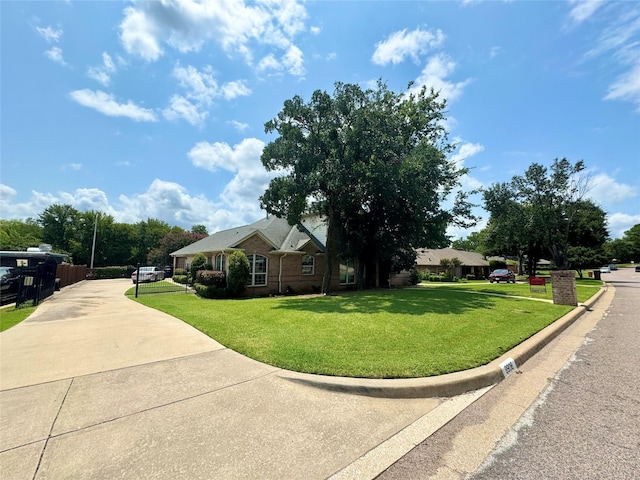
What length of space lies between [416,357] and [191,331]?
5555 millimetres

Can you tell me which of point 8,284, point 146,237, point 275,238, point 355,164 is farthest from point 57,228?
point 355,164

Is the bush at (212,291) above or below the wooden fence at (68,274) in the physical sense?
below

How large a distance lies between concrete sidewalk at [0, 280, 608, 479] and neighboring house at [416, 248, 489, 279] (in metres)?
39.8

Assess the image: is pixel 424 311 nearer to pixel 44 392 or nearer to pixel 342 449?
pixel 342 449

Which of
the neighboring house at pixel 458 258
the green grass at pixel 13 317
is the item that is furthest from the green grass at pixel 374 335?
the neighboring house at pixel 458 258

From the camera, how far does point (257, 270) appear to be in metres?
19.4

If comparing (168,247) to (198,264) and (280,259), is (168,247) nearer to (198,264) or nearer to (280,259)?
(198,264)

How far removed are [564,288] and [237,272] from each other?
1549cm

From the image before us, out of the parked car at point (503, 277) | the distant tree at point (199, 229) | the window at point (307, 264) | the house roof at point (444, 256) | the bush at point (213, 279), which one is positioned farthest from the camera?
the distant tree at point (199, 229)

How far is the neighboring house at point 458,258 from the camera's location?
45.3m

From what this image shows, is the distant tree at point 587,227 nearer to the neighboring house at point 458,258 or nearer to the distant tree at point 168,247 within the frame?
the neighboring house at point 458,258

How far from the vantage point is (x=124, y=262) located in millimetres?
54250

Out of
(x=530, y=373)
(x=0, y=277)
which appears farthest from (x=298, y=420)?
(x=0, y=277)

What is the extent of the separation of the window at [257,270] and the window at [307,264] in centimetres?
298
